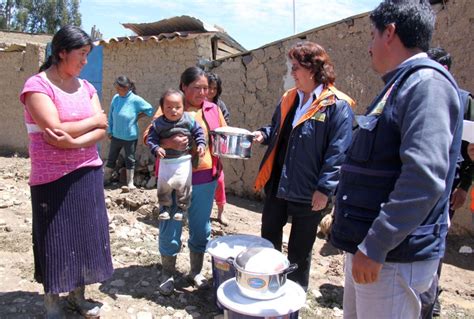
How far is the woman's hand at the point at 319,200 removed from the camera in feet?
9.10

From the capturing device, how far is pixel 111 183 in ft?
24.6

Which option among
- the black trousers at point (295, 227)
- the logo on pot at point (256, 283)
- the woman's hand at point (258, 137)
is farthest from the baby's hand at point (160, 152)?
the logo on pot at point (256, 283)

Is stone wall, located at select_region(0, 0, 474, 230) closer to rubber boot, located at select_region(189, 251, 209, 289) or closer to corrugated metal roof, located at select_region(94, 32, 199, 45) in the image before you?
corrugated metal roof, located at select_region(94, 32, 199, 45)

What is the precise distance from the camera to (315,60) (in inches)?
111

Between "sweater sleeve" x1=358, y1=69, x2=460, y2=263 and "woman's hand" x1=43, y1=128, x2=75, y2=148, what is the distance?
1.86 metres

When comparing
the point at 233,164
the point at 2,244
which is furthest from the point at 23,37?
the point at 2,244

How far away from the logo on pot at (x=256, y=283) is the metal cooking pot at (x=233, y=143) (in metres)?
1.10

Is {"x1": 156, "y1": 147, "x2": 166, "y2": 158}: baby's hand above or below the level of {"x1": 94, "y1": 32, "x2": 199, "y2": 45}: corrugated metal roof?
below

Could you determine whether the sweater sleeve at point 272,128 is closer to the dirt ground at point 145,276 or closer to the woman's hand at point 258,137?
the woman's hand at point 258,137

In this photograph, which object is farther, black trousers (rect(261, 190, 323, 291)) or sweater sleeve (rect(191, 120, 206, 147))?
sweater sleeve (rect(191, 120, 206, 147))

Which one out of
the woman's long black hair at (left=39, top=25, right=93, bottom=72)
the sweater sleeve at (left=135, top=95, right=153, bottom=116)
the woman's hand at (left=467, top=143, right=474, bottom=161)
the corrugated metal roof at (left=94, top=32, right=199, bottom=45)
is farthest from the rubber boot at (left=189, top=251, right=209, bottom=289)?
the corrugated metal roof at (left=94, top=32, right=199, bottom=45)

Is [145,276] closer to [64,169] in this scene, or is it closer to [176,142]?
[176,142]

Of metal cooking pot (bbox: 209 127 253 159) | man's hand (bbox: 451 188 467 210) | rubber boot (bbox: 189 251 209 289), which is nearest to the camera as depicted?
man's hand (bbox: 451 188 467 210)

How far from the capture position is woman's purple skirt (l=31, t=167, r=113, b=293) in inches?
107
